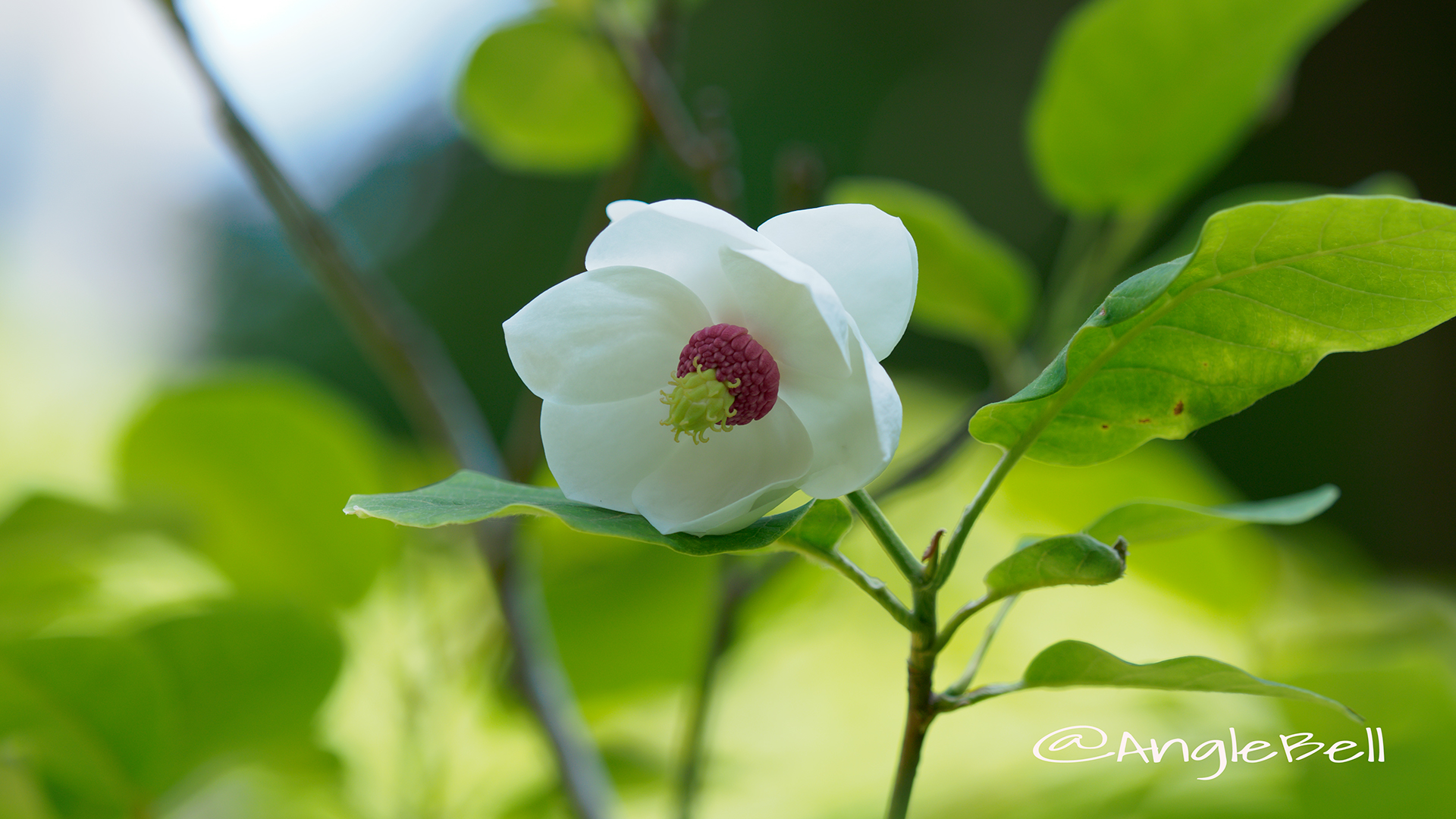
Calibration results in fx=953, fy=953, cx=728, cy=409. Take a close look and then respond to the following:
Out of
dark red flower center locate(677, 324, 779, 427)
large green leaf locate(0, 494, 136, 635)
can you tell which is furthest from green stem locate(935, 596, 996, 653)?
large green leaf locate(0, 494, 136, 635)

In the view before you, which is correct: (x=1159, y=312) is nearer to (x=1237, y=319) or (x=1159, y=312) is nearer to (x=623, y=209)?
(x=1237, y=319)

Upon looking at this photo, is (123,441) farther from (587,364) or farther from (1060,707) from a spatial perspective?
(1060,707)

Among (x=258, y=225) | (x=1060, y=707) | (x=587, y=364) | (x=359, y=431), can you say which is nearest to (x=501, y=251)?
(x=258, y=225)

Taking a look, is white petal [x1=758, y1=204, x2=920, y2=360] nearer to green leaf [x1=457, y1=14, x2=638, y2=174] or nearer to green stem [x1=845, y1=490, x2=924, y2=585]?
green stem [x1=845, y1=490, x2=924, y2=585]

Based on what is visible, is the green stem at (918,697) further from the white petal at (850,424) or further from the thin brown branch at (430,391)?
the thin brown branch at (430,391)

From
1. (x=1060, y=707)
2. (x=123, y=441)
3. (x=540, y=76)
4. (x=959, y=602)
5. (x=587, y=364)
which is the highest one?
(x=540, y=76)
